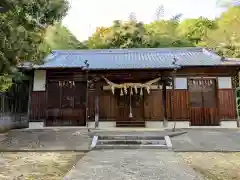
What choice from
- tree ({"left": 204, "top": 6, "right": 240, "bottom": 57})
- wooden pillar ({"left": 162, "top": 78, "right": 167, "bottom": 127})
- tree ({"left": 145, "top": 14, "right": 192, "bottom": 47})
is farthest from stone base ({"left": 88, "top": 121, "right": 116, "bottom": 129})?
tree ({"left": 145, "top": 14, "right": 192, "bottom": 47})

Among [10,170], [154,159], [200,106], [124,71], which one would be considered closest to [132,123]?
[124,71]

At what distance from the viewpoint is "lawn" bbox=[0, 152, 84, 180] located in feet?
17.6

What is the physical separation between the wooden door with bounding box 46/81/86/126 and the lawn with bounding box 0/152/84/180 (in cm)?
566

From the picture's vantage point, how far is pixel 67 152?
8164 millimetres

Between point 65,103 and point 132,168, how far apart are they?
8782 mm

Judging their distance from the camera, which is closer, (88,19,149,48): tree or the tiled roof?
the tiled roof

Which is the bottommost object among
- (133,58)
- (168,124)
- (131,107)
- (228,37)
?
(168,124)

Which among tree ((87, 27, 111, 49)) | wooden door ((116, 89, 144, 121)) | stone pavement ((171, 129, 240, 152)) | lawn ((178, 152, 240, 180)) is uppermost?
tree ((87, 27, 111, 49))

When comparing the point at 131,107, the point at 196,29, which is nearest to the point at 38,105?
the point at 131,107

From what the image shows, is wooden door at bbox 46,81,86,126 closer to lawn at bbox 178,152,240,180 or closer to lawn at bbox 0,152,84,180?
lawn at bbox 0,152,84,180

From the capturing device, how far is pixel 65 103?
13.8 metres

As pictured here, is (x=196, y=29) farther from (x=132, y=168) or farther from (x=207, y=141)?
(x=132, y=168)

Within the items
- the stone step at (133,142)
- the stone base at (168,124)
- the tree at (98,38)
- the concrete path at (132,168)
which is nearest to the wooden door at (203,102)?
the stone base at (168,124)

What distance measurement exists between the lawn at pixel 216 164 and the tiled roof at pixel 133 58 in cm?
561
